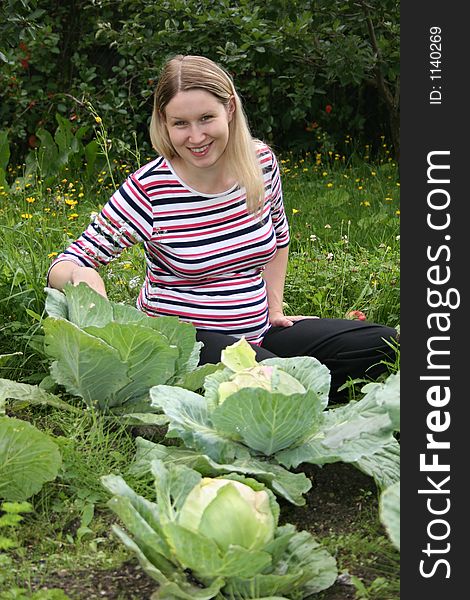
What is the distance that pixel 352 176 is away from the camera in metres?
6.45

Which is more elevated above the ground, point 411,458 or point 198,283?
point 198,283

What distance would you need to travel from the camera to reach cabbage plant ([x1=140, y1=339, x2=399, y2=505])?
2.16 meters

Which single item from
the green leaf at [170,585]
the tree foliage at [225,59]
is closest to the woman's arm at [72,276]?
the green leaf at [170,585]

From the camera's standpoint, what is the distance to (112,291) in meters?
3.61

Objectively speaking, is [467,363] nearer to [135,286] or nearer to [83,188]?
[135,286]

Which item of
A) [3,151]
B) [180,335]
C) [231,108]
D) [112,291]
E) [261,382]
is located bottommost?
[261,382]

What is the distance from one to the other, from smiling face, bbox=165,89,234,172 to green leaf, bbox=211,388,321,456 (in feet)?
3.18

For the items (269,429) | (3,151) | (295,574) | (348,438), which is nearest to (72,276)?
(269,429)

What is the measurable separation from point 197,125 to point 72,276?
1.98 ft

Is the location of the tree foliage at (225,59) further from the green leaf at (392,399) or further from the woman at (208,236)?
the green leaf at (392,399)

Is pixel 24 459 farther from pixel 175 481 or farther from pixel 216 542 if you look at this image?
pixel 216 542

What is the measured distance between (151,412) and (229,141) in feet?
3.05

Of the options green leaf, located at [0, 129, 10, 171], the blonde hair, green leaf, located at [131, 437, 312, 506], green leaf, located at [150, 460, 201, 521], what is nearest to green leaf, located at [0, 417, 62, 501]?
green leaf, located at [131, 437, 312, 506]

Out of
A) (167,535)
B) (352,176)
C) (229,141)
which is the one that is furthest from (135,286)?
(352,176)
